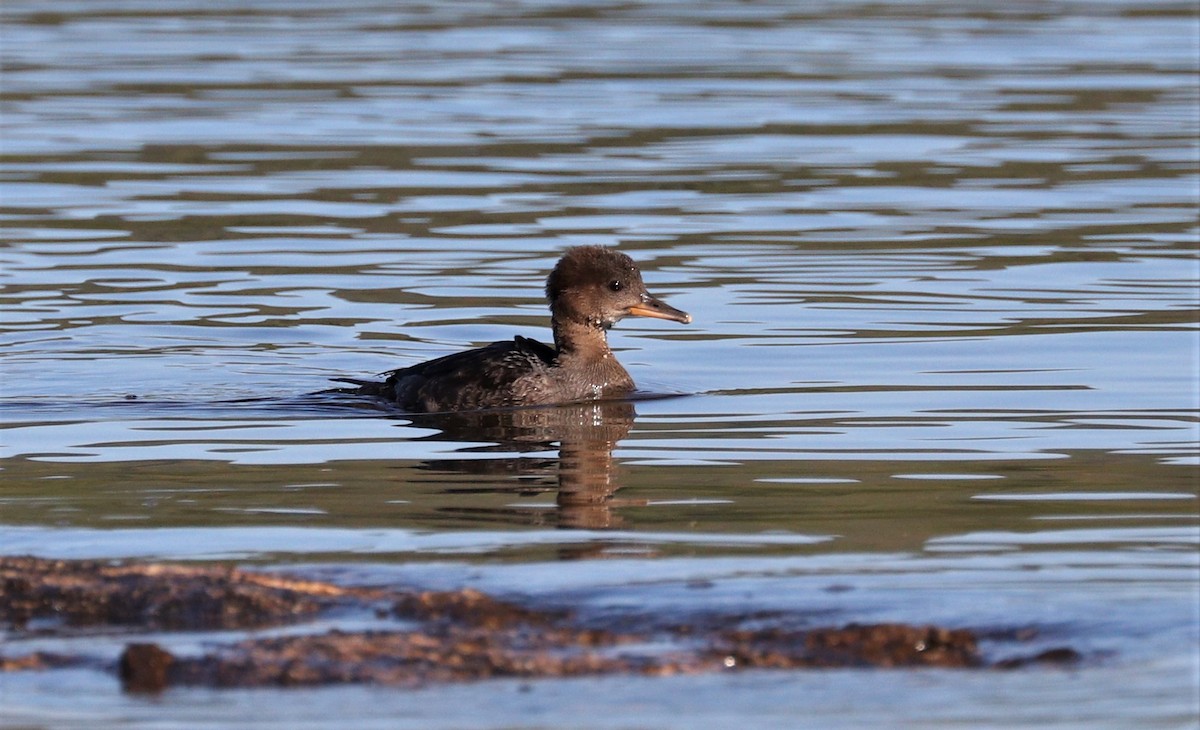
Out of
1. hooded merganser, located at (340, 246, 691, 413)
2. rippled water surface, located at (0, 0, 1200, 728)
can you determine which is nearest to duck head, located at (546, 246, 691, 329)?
hooded merganser, located at (340, 246, 691, 413)

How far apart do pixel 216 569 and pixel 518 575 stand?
3.28 ft

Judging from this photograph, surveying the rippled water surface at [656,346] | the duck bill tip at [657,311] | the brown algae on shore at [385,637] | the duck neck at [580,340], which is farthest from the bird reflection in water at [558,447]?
the brown algae on shore at [385,637]

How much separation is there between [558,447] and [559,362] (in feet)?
5.73

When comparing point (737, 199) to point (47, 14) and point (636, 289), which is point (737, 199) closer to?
point (636, 289)

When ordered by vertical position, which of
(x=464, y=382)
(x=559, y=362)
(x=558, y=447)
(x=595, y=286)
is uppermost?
(x=595, y=286)

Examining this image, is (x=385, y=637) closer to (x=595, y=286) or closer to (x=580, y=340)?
(x=580, y=340)

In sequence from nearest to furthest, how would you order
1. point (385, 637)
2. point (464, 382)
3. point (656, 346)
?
point (385, 637) < point (464, 382) < point (656, 346)

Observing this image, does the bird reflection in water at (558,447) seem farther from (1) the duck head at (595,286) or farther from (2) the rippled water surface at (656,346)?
(1) the duck head at (595,286)

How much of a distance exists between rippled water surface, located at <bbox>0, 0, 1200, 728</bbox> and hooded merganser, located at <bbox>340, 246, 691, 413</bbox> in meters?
0.27

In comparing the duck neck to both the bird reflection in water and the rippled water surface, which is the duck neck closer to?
the rippled water surface

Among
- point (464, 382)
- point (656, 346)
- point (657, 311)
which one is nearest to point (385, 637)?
point (464, 382)

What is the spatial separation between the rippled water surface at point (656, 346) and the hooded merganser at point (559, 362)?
0.88ft

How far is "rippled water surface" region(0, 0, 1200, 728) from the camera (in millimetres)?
6949

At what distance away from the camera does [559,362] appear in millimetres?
12359
